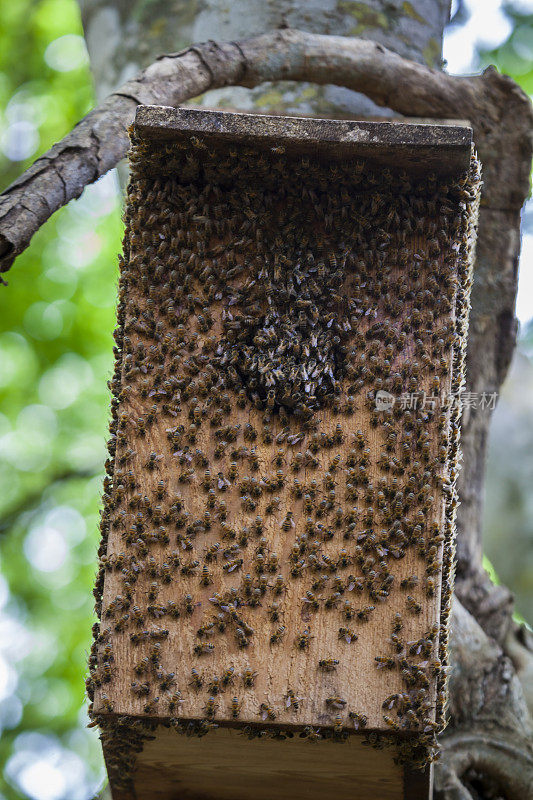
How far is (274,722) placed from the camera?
283 centimetres

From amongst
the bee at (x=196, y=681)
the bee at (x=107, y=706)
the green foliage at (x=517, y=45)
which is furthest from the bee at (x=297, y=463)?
the green foliage at (x=517, y=45)

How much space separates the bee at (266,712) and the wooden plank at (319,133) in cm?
215

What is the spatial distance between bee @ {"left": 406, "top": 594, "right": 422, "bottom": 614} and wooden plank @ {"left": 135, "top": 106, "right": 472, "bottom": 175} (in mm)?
1743

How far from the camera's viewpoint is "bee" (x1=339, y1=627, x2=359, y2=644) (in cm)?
293

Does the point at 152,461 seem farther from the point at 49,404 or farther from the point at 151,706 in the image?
the point at 49,404

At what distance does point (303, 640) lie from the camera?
292cm

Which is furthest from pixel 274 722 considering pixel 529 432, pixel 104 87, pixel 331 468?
pixel 529 432

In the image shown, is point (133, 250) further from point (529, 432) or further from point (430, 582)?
point (529, 432)

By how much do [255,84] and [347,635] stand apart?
2943 mm

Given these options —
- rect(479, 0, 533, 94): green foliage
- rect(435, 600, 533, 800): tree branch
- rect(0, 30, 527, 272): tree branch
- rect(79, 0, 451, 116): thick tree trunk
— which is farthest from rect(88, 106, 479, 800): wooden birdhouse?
rect(479, 0, 533, 94): green foliage

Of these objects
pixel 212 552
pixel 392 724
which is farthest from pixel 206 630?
pixel 392 724

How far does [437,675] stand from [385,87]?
3.15 meters

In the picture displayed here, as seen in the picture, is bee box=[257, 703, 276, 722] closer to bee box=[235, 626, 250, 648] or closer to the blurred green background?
bee box=[235, 626, 250, 648]

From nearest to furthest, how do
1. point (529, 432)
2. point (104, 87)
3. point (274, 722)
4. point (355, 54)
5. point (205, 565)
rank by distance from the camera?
point (274, 722)
point (205, 565)
point (355, 54)
point (104, 87)
point (529, 432)
